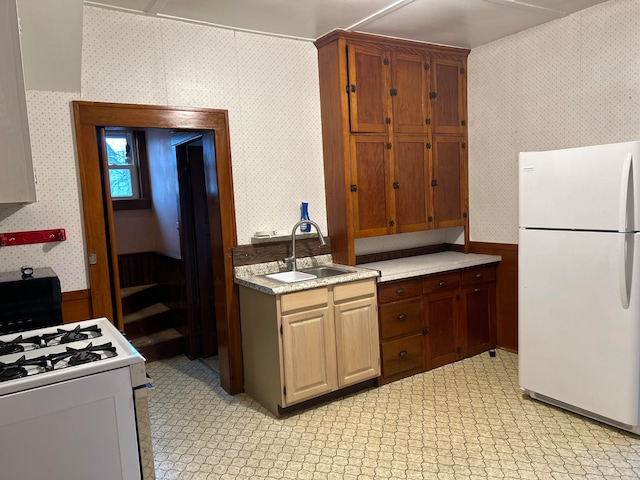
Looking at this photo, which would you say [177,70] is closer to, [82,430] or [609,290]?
[82,430]

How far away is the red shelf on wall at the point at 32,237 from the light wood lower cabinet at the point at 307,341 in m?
1.19

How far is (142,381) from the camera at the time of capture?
1742 millimetres

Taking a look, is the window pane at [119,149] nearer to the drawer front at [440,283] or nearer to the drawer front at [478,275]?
the drawer front at [440,283]

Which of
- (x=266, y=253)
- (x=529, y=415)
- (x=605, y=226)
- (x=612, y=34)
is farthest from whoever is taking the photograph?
(x=266, y=253)

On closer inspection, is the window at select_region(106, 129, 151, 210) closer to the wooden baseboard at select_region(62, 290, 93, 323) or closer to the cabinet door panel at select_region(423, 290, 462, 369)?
the wooden baseboard at select_region(62, 290, 93, 323)

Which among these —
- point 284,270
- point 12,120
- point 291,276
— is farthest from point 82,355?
point 284,270

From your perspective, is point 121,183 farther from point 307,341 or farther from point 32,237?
point 307,341

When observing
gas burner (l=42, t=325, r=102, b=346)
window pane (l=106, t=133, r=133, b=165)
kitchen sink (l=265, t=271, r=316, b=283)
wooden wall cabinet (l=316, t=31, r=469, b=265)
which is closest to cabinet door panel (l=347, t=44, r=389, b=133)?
wooden wall cabinet (l=316, t=31, r=469, b=265)

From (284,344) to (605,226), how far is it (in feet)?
6.47

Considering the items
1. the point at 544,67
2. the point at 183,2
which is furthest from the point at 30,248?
the point at 544,67

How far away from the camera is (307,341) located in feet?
9.97

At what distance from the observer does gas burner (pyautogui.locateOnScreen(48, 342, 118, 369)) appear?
66.9 inches

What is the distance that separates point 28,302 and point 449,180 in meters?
3.21

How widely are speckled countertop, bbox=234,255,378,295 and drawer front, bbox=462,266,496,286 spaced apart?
94 centimetres
